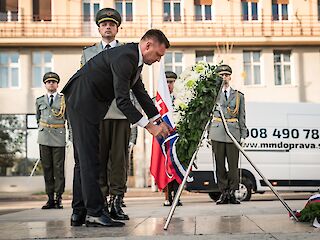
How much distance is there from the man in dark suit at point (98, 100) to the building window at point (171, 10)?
2234cm

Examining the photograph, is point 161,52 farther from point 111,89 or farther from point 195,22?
point 195,22

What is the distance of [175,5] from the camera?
27000 millimetres

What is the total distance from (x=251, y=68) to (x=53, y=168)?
19.4 meters

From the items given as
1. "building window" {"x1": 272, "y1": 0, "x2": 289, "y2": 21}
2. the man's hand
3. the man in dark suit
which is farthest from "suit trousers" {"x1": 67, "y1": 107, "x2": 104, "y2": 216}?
"building window" {"x1": 272, "y1": 0, "x2": 289, "y2": 21}

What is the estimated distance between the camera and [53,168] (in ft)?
29.1

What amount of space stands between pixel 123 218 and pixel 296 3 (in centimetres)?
2337

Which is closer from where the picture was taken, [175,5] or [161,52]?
[161,52]

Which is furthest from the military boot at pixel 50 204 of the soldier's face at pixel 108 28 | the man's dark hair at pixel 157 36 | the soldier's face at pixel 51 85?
the man's dark hair at pixel 157 36

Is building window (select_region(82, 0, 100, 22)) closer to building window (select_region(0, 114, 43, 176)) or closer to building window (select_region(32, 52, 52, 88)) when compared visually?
building window (select_region(32, 52, 52, 88))

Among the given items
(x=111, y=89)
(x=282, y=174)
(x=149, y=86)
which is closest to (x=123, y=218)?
(x=111, y=89)

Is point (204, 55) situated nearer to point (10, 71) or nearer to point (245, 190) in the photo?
point (10, 71)

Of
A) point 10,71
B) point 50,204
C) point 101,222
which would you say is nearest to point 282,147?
point 50,204

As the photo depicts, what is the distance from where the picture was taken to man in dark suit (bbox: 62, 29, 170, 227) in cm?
466

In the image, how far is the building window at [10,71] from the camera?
87.6ft
